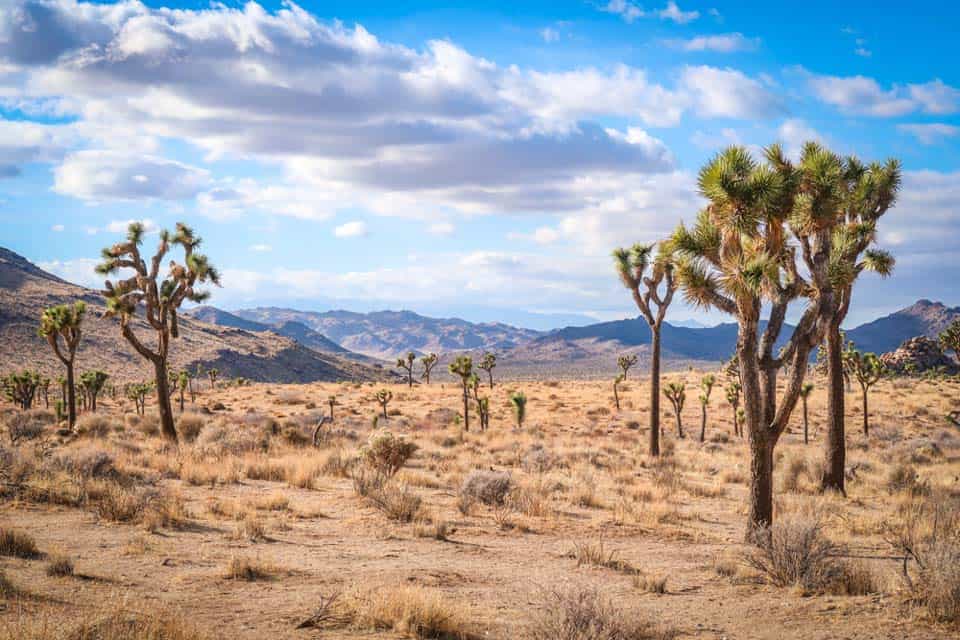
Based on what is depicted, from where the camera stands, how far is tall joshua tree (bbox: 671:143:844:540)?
39.2ft

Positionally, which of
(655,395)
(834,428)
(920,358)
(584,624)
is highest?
(920,358)

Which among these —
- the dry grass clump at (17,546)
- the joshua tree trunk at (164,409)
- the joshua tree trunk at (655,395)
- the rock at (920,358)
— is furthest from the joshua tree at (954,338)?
the rock at (920,358)

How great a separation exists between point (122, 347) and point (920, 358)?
112m

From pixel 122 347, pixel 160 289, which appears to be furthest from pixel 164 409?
pixel 122 347

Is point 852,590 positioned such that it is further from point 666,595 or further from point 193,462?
point 193,462

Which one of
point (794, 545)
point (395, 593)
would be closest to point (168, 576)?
point (395, 593)

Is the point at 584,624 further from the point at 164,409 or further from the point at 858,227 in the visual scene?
the point at 164,409

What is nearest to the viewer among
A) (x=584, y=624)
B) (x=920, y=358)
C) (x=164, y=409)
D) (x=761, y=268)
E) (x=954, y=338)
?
(x=584, y=624)

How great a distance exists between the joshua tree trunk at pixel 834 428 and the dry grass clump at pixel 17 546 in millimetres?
17421

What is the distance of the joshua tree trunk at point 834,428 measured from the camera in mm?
17469

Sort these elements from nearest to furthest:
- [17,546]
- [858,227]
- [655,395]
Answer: [17,546], [858,227], [655,395]

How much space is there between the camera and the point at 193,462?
19375mm

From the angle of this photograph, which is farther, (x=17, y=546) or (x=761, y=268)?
(x=761, y=268)

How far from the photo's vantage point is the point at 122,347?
10512cm
